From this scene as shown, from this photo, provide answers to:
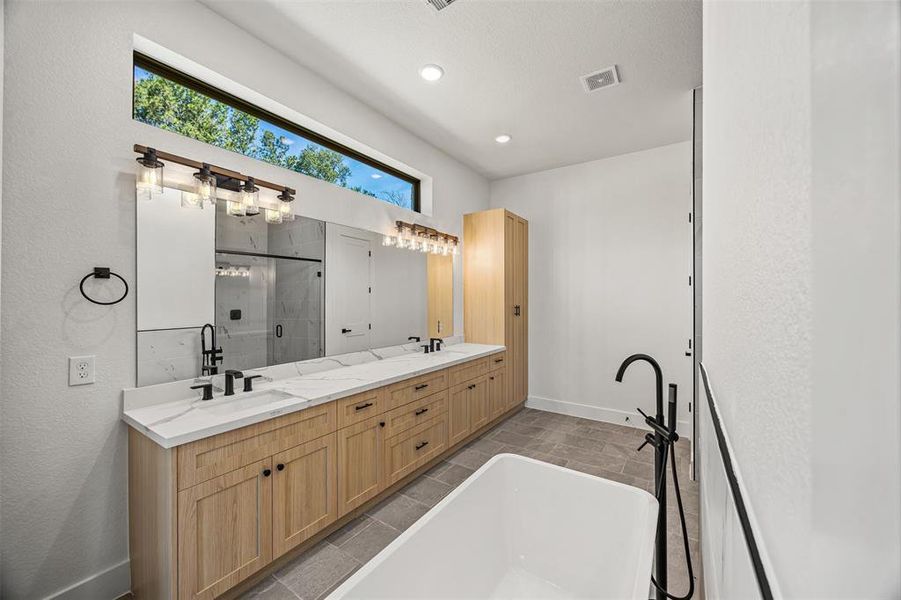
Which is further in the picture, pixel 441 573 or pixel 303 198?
pixel 303 198

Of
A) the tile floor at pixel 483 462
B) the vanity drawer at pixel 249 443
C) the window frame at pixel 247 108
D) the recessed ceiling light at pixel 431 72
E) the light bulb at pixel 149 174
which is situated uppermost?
the recessed ceiling light at pixel 431 72

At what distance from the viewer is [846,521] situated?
0.20 m

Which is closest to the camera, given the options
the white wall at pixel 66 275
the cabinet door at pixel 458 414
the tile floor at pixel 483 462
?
the white wall at pixel 66 275

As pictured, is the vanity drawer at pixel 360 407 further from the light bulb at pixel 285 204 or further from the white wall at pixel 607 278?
the white wall at pixel 607 278

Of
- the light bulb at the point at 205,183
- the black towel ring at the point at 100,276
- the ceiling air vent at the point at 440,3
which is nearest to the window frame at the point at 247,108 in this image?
the light bulb at the point at 205,183

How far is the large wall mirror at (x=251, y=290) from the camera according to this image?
2.03 metres

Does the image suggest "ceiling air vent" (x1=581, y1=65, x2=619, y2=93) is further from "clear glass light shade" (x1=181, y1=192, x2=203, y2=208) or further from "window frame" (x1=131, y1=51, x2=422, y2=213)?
"clear glass light shade" (x1=181, y1=192, x2=203, y2=208)

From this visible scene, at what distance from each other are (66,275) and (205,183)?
0.75 m

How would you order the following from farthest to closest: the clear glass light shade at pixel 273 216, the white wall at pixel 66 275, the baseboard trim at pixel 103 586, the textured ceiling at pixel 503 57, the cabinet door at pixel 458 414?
the cabinet door at pixel 458 414 < the clear glass light shade at pixel 273 216 < the textured ceiling at pixel 503 57 < the baseboard trim at pixel 103 586 < the white wall at pixel 66 275

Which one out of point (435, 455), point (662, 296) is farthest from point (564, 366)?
point (435, 455)

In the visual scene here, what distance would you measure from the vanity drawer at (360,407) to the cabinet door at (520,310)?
7.66 ft

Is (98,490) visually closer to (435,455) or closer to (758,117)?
(435,455)

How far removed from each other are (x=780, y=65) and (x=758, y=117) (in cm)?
11

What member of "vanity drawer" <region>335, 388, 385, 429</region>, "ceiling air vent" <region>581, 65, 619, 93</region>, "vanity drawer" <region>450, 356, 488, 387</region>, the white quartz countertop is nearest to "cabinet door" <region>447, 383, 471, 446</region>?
"vanity drawer" <region>450, 356, 488, 387</region>
